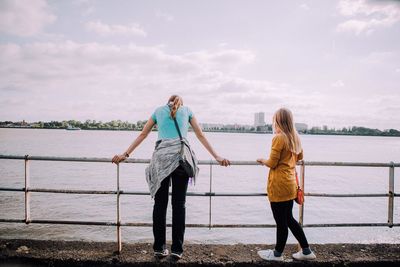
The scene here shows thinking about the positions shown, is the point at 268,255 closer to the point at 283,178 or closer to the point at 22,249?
the point at 283,178

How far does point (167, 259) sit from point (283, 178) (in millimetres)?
1596

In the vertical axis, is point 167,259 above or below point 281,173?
below

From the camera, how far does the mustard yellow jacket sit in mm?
3861

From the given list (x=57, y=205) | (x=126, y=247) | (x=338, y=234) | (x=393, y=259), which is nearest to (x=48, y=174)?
(x=57, y=205)

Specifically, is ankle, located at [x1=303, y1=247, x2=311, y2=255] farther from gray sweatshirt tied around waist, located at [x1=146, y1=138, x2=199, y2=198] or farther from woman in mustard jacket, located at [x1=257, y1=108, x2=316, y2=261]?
gray sweatshirt tied around waist, located at [x1=146, y1=138, x2=199, y2=198]

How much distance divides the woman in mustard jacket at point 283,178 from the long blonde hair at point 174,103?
3.64 feet

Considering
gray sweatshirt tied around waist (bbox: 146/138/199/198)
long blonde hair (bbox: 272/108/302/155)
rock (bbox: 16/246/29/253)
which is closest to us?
gray sweatshirt tied around waist (bbox: 146/138/199/198)

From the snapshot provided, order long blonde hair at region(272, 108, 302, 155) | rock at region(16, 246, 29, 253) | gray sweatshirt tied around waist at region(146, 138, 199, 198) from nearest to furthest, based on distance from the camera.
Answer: gray sweatshirt tied around waist at region(146, 138, 199, 198) < long blonde hair at region(272, 108, 302, 155) < rock at region(16, 246, 29, 253)

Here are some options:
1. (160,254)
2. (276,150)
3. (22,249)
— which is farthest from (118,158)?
(276,150)

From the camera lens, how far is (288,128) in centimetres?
388

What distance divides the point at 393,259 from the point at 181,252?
2456mm

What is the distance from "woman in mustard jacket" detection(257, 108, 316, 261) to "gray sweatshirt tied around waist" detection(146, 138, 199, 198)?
932mm

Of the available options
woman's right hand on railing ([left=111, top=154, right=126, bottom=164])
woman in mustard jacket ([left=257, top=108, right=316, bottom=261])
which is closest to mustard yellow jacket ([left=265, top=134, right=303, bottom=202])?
woman in mustard jacket ([left=257, top=108, right=316, bottom=261])

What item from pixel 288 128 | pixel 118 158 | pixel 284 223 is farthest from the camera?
pixel 118 158
